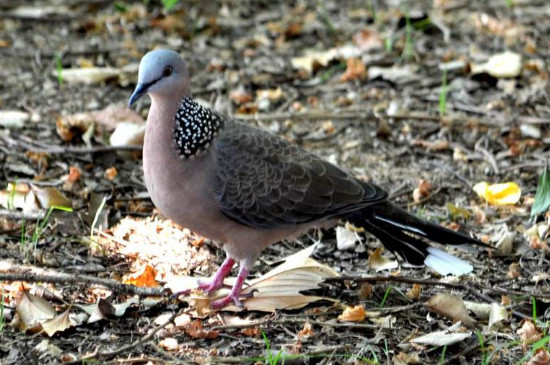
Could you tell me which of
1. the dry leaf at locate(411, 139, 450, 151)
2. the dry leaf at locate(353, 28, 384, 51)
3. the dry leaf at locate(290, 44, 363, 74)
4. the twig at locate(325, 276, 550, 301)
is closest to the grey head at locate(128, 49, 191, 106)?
the twig at locate(325, 276, 550, 301)

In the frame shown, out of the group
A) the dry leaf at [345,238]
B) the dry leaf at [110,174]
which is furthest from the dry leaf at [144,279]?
the dry leaf at [110,174]

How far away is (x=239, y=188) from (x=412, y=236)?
92 centimetres

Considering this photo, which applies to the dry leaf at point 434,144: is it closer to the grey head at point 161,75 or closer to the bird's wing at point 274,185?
the bird's wing at point 274,185

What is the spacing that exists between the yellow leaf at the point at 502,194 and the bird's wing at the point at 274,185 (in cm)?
107

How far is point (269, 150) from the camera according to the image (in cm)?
416

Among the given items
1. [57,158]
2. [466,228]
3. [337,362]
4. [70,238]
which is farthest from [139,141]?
[337,362]

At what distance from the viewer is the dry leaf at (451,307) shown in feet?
12.7

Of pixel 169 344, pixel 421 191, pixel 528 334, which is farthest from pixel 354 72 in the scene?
pixel 169 344

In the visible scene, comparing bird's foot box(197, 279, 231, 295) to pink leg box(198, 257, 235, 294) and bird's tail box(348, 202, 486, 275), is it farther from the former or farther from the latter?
bird's tail box(348, 202, 486, 275)

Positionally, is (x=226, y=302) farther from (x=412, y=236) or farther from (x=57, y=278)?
(x=412, y=236)

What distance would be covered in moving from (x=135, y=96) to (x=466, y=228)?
6.61ft

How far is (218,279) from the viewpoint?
4.16 m

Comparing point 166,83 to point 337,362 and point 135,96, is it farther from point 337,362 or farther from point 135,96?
point 337,362

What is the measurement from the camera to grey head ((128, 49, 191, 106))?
12.7 feet
